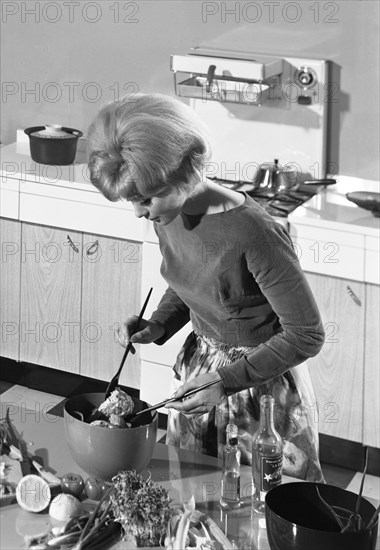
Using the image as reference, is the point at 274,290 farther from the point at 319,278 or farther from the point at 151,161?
the point at 319,278

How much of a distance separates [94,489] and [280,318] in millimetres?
583

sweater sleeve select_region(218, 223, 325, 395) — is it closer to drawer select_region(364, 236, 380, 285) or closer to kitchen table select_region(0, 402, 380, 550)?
kitchen table select_region(0, 402, 380, 550)

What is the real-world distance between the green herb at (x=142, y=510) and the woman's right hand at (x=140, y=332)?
58 cm

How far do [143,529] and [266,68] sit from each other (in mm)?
2491

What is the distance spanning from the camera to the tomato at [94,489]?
2.18 m

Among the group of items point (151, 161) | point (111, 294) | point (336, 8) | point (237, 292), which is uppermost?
point (336, 8)

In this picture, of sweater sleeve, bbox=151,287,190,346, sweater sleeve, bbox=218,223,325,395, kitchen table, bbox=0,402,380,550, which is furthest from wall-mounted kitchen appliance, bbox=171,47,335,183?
kitchen table, bbox=0,402,380,550

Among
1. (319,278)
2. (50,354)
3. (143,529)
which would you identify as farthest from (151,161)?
(50,354)

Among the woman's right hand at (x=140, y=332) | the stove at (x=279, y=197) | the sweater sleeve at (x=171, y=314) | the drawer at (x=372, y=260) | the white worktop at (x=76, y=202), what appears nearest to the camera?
the woman's right hand at (x=140, y=332)

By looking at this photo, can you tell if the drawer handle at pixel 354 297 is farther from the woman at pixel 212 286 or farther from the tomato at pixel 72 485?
the tomato at pixel 72 485

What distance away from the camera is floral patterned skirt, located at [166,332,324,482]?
259cm

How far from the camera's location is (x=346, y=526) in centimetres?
197

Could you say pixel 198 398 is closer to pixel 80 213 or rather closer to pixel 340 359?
pixel 340 359

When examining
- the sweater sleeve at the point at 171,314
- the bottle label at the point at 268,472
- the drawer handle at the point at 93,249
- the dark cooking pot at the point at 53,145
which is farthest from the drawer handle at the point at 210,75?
the bottle label at the point at 268,472
